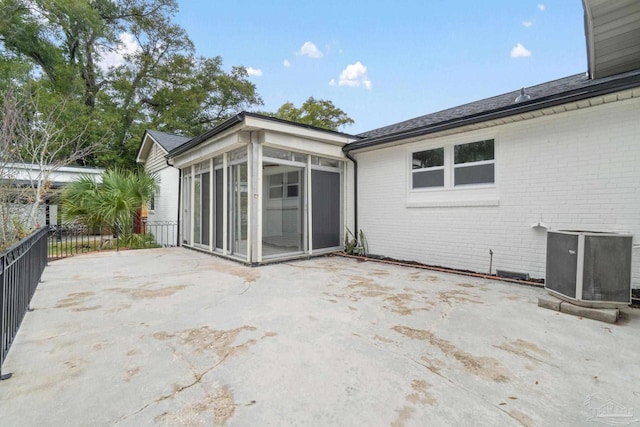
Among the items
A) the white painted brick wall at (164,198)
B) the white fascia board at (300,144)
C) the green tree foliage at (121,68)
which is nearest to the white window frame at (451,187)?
the white fascia board at (300,144)

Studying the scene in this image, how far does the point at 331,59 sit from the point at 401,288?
1612 centimetres

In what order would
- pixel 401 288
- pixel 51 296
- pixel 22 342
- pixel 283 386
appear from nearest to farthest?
pixel 283 386 → pixel 22 342 → pixel 51 296 → pixel 401 288

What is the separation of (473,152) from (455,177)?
581 millimetres

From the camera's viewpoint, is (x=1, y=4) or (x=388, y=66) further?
(x=1, y=4)

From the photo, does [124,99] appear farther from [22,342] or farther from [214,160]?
[22,342]

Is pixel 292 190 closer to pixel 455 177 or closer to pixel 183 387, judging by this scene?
pixel 455 177

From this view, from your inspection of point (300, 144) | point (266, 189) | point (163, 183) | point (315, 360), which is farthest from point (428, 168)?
point (163, 183)

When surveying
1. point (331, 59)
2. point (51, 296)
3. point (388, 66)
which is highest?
point (331, 59)

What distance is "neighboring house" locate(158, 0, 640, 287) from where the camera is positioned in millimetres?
4254

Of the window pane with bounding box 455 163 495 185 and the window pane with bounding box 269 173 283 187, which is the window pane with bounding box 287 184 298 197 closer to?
the window pane with bounding box 269 173 283 187

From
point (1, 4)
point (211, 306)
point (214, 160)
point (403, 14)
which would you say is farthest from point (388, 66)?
point (1, 4)

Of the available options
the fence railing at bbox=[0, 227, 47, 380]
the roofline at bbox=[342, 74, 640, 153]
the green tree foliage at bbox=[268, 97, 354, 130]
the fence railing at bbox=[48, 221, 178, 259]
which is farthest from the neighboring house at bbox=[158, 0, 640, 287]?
the green tree foliage at bbox=[268, 97, 354, 130]

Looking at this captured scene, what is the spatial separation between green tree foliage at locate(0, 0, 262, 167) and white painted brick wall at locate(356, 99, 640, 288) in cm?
1622

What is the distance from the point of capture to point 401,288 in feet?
14.9
